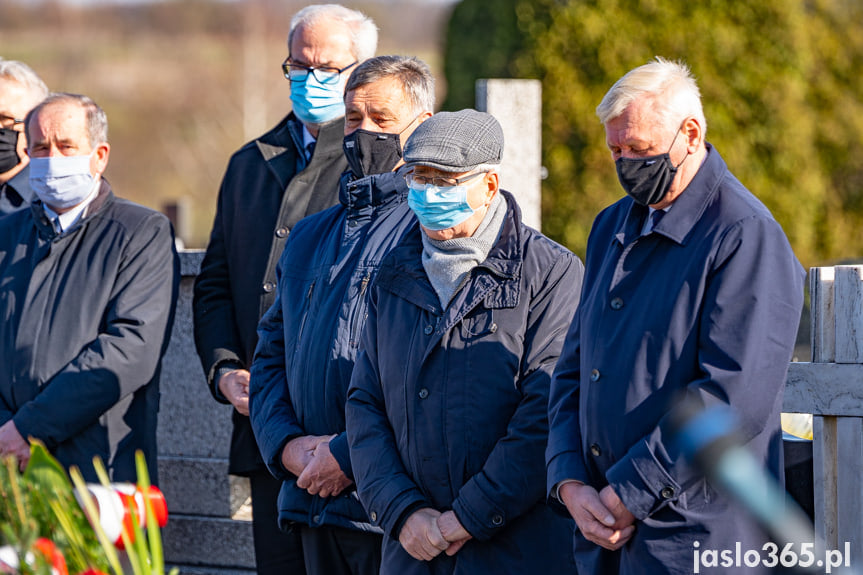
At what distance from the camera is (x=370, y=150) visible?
382 cm

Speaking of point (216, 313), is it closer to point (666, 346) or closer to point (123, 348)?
point (123, 348)

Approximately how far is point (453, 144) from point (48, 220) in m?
1.94

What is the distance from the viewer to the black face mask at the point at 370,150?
3.81m

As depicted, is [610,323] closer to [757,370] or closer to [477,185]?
[757,370]

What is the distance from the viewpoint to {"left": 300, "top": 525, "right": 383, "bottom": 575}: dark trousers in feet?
11.7

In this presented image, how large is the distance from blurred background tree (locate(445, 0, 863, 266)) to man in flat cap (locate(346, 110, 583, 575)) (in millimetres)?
8361

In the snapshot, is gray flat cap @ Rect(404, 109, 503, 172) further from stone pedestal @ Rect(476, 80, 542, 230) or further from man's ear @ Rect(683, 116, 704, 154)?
stone pedestal @ Rect(476, 80, 542, 230)

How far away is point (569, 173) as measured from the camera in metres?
11.9

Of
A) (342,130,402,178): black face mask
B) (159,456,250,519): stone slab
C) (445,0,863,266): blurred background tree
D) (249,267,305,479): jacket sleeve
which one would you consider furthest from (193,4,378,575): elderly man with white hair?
(445,0,863,266): blurred background tree

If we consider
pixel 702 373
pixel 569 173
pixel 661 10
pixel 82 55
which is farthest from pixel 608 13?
pixel 82 55

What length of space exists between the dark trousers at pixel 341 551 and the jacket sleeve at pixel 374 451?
303 mm

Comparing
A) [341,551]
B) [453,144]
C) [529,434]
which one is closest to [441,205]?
[453,144]

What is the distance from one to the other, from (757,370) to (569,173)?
9206mm

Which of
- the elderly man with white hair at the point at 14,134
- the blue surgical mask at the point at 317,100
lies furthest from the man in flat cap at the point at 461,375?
the elderly man with white hair at the point at 14,134
